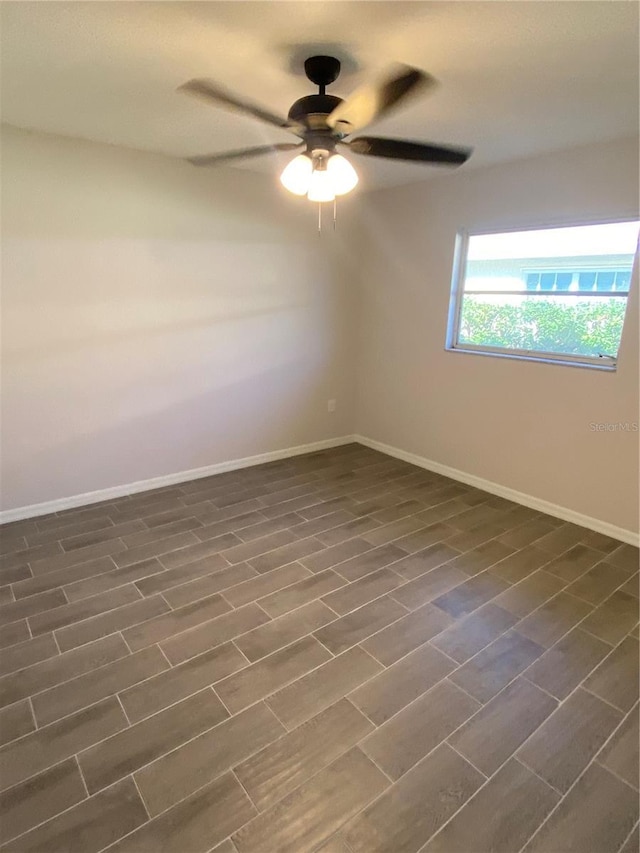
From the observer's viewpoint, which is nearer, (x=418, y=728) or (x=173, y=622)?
(x=418, y=728)

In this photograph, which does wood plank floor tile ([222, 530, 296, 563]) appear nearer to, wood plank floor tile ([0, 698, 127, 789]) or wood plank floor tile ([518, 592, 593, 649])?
wood plank floor tile ([0, 698, 127, 789])

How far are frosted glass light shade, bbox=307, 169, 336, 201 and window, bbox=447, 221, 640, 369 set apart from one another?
6.69 ft

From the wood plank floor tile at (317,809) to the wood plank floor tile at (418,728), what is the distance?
6 centimetres

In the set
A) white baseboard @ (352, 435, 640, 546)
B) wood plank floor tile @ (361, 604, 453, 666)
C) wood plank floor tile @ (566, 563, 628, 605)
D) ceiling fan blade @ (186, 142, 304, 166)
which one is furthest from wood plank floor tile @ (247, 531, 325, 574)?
ceiling fan blade @ (186, 142, 304, 166)

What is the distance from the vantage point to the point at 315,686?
6.27 ft

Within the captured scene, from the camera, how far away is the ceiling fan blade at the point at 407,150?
1.96 meters

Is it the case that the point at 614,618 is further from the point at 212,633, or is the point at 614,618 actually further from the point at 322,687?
the point at 212,633

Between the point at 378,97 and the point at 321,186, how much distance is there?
43 cm

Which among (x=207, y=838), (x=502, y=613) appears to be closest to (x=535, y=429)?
(x=502, y=613)

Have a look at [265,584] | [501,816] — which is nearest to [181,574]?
[265,584]

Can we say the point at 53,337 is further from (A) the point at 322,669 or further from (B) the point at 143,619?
(A) the point at 322,669

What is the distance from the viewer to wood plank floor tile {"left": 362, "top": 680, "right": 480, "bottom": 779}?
162 cm

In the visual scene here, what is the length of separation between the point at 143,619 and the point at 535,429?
2850 millimetres

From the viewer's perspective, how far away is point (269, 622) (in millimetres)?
2262
